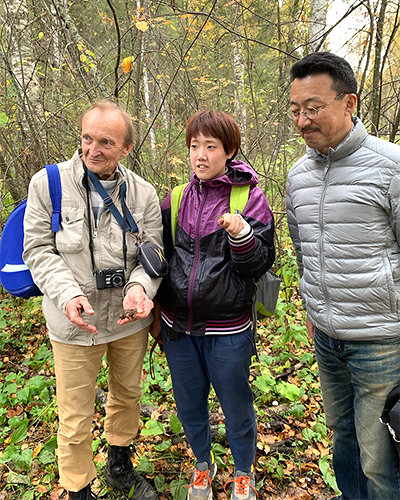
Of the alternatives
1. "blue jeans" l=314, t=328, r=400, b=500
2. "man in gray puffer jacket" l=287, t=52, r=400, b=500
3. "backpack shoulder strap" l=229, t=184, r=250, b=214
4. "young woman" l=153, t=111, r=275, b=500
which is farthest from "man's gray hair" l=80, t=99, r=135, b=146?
"blue jeans" l=314, t=328, r=400, b=500

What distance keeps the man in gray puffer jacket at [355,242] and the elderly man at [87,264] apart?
937 millimetres

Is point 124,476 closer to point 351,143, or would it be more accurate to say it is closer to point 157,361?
point 157,361

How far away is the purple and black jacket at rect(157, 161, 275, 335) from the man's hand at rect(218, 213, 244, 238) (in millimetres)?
91

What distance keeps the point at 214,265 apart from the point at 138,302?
455 millimetres

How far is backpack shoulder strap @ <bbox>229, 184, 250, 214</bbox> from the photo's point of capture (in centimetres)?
179

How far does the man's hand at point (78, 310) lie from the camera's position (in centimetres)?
160

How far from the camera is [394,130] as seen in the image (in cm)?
352

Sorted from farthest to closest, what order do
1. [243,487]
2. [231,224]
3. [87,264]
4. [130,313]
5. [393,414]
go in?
[243,487] < [87,264] < [130,313] < [231,224] < [393,414]

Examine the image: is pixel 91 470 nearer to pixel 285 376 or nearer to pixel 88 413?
pixel 88 413

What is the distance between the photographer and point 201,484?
2119 millimetres

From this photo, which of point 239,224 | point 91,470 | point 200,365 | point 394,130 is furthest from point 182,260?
point 394,130

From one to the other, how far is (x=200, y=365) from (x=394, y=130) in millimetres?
3320

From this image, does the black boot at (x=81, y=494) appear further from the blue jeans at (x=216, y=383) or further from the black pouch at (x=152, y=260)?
the black pouch at (x=152, y=260)

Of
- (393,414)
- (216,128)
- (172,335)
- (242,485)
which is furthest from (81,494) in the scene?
(216,128)
